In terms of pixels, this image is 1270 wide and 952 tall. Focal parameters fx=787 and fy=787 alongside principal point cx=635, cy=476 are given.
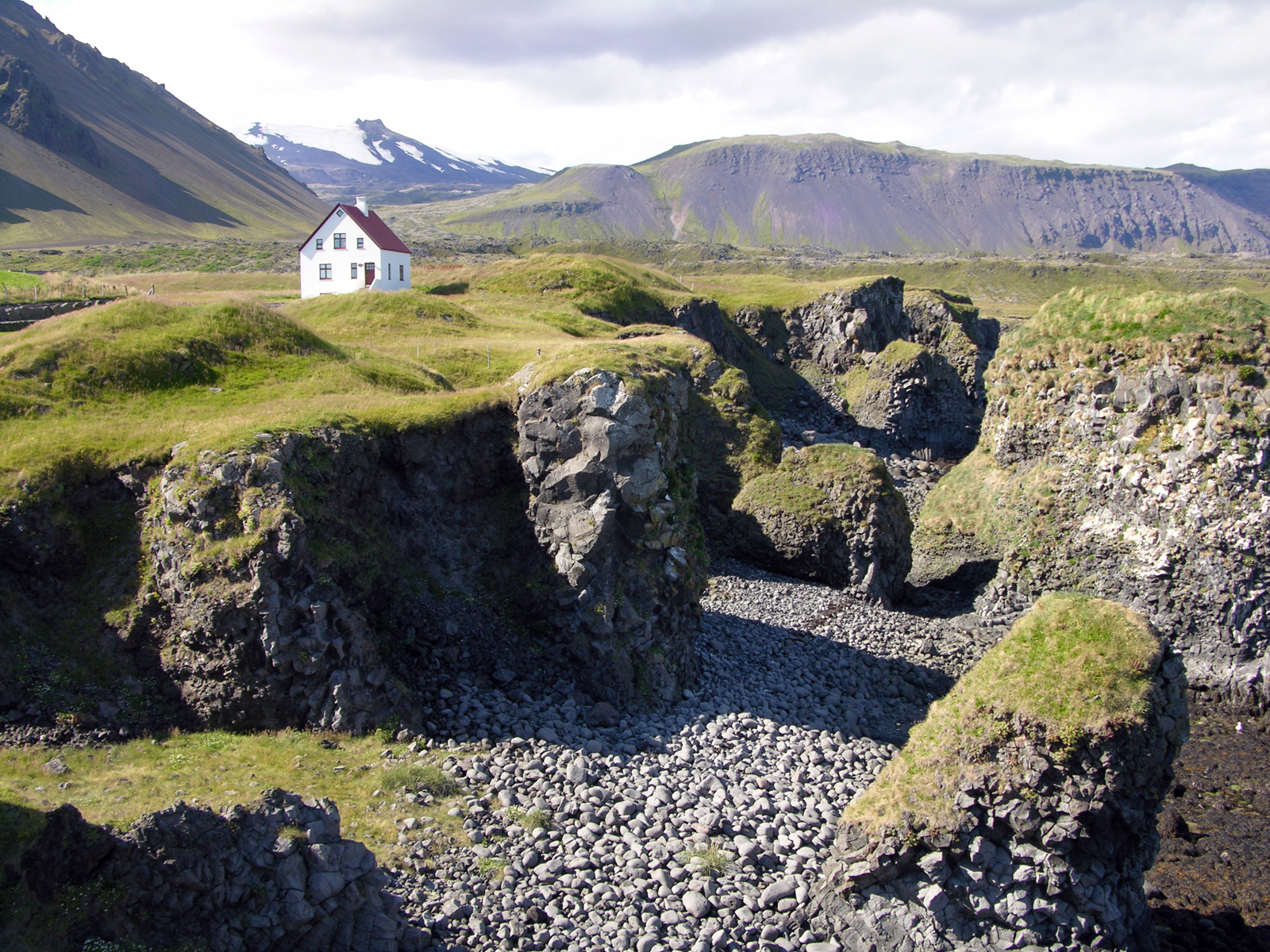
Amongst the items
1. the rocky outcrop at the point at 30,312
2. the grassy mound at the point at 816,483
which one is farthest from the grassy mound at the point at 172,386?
the grassy mound at the point at 816,483

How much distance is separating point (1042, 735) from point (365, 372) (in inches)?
990

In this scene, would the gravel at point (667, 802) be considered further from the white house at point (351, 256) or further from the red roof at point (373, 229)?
the red roof at point (373, 229)

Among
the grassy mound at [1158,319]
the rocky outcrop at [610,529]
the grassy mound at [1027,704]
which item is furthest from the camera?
the grassy mound at [1158,319]

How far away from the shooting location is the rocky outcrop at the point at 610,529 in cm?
2353

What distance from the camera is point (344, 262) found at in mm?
59094

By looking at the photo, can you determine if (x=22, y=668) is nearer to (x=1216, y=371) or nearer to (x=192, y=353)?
(x=192, y=353)

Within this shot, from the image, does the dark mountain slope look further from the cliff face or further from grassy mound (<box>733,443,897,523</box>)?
the cliff face

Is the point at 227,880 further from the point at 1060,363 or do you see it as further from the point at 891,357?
the point at 891,357

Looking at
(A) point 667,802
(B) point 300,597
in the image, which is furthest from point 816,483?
(B) point 300,597

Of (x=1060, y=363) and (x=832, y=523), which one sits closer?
(x=1060, y=363)

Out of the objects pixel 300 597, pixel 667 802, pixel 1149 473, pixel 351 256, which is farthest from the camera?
pixel 351 256

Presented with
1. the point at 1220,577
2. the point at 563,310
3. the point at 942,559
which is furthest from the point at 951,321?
the point at 1220,577

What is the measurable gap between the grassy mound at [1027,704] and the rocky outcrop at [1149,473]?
55.5 feet

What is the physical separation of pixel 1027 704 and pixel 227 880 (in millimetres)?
14339
